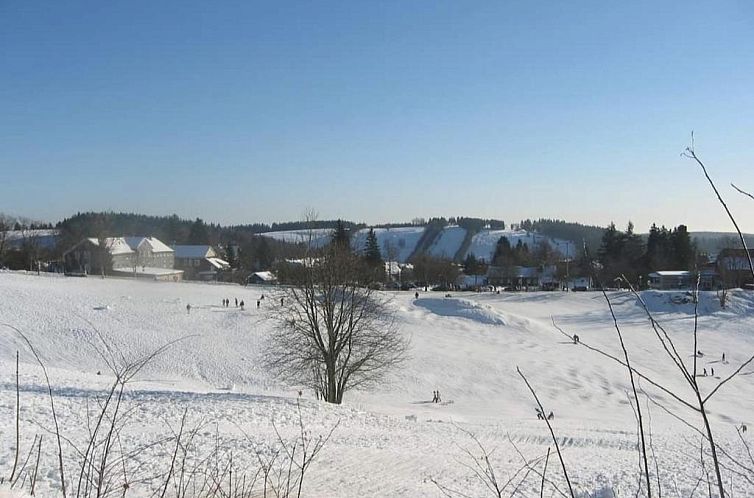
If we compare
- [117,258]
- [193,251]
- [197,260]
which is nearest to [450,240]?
[193,251]

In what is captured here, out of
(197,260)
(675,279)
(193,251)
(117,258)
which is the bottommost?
(675,279)

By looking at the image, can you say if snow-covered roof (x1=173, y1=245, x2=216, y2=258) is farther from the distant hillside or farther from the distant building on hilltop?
the distant hillside

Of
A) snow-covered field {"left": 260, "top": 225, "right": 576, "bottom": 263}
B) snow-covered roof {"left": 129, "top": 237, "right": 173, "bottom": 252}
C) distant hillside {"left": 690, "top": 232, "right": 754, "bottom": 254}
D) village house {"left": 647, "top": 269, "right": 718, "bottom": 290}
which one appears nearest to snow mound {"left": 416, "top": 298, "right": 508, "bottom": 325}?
distant hillside {"left": 690, "top": 232, "right": 754, "bottom": 254}

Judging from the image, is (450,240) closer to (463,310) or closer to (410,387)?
(463,310)

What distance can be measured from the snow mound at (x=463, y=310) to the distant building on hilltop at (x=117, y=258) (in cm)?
3948

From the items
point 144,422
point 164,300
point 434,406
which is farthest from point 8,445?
point 164,300

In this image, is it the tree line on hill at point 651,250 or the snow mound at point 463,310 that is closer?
the snow mound at point 463,310

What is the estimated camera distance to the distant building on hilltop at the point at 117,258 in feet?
243

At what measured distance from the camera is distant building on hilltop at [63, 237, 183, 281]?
74.0 m

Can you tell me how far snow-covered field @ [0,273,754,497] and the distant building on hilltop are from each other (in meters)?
22.2

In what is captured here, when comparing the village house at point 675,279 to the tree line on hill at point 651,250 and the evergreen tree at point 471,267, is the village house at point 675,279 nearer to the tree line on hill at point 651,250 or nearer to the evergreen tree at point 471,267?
the tree line on hill at point 651,250

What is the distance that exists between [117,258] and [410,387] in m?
70.9

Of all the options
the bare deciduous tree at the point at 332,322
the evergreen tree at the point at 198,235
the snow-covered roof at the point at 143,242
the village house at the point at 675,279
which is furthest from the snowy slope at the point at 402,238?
the bare deciduous tree at the point at 332,322

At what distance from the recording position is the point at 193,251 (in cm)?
10225
